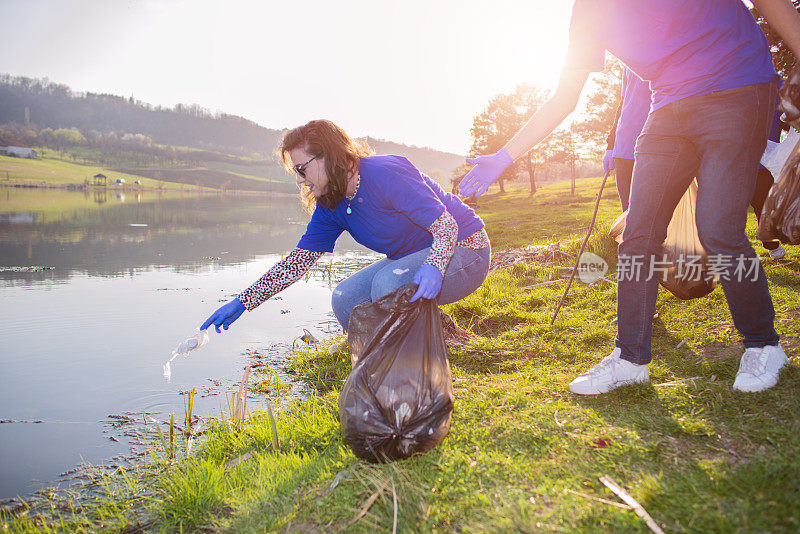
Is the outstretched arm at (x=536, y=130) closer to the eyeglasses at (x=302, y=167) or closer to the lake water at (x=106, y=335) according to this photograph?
the eyeglasses at (x=302, y=167)

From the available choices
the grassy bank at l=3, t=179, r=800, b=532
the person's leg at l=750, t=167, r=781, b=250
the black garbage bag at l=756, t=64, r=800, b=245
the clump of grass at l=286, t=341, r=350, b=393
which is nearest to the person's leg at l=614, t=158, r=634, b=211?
the grassy bank at l=3, t=179, r=800, b=532

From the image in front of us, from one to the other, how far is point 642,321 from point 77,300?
22.5 ft

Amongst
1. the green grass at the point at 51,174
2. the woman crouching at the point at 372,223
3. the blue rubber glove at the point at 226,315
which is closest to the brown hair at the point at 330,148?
the woman crouching at the point at 372,223

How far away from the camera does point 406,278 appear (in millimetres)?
2678

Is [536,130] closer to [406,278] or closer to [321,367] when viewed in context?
[406,278]

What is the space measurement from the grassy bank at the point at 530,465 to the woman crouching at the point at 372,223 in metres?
0.67

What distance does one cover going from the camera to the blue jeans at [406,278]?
2.72 m

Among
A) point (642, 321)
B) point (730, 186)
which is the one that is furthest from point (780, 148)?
point (642, 321)

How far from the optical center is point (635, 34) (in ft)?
6.97

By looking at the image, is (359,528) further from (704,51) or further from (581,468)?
(704,51)

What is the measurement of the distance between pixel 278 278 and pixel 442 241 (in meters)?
1.10

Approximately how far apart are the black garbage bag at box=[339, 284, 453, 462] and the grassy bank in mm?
97

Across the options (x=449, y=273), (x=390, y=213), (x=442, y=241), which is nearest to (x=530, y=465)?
(x=442, y=241)

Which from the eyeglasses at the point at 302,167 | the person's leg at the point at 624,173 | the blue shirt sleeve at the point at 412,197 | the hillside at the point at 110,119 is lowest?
the blue shirt sleeve at the point at 412,197
